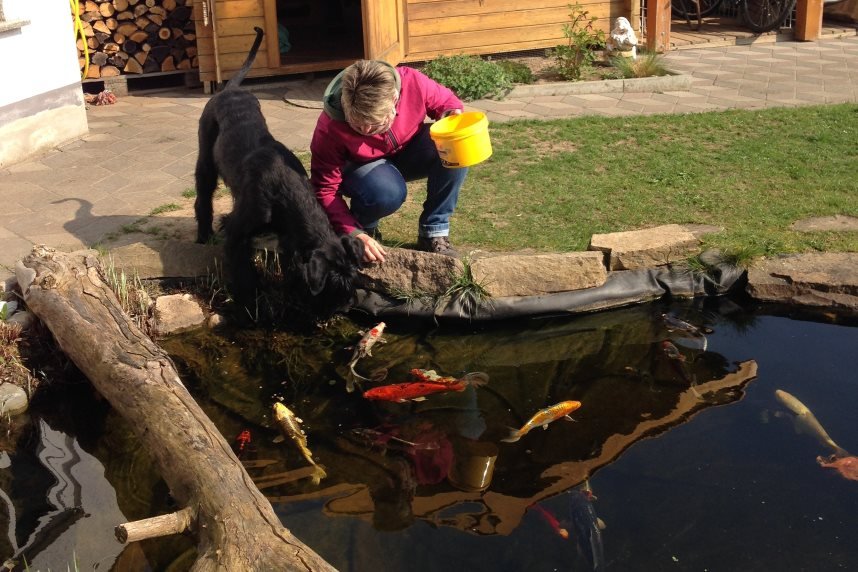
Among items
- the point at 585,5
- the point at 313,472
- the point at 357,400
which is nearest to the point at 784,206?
the point at 357,400

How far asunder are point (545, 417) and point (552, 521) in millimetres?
638

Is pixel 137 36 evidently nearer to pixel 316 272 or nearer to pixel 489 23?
pixel 489 23

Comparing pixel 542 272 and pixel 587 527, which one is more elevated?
pixel 542 272

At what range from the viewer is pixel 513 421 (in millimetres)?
4066

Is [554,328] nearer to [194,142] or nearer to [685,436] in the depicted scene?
[685,436]

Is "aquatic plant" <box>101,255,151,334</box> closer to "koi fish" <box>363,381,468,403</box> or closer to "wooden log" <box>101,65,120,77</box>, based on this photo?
"koi fish" <box>363,381,468,403</box>

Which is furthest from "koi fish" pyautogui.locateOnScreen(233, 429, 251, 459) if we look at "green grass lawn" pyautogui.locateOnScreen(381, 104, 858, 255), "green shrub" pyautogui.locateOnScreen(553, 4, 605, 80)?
"green shrub" pyautogui.locateOnScreen(553, 4, 605, 80)

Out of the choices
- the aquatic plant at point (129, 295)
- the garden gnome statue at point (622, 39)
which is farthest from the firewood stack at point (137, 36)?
the aquatic plant at point (129, 295)

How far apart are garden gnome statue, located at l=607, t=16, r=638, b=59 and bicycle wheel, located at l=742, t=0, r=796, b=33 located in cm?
232

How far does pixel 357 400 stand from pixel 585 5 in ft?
22.8

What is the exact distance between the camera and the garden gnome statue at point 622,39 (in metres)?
9.47

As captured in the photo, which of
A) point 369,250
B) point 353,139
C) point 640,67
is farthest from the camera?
point 640,67

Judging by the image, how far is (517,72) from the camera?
910 cm

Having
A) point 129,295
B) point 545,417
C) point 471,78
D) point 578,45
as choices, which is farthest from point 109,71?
point 545,417
